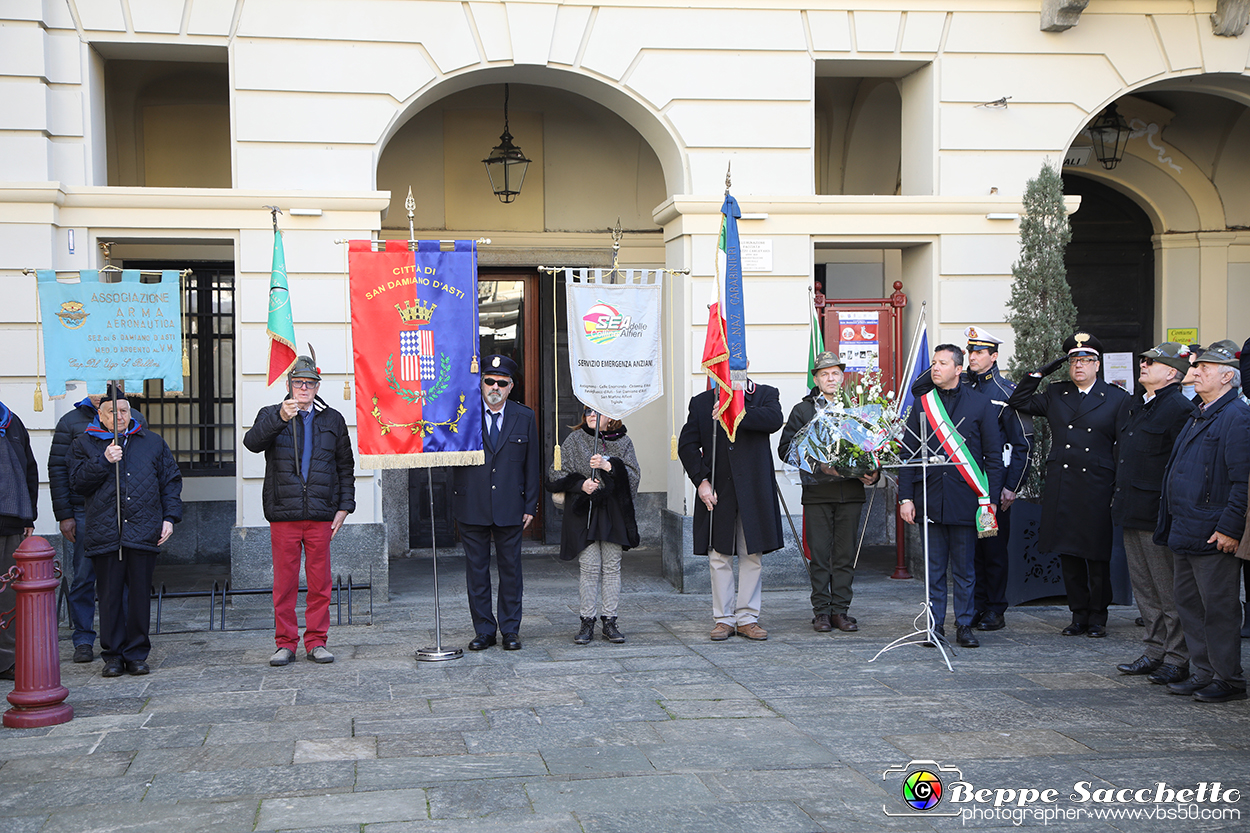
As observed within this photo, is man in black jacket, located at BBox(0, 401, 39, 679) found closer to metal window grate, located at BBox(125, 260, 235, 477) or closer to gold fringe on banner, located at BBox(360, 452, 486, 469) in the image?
gold fringe on banner, located at BBox(360, 452, 486, 469)

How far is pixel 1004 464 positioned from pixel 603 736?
3946mm

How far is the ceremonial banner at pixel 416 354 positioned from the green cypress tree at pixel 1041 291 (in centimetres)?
449

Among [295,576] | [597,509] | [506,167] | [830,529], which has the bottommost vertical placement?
[295,576]

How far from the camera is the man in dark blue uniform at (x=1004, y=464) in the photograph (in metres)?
7.53

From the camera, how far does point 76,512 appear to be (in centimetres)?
677

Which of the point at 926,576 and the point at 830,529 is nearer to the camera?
the point at 926,576

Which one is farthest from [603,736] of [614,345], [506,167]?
[506,167]

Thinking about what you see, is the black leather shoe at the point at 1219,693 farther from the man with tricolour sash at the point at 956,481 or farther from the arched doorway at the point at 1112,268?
the arched doorway at the point at 1112,268

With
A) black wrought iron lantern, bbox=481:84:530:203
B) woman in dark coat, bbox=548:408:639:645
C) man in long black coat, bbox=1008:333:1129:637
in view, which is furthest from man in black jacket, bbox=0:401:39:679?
man in long black coat, bbox=1008:333:1129:637

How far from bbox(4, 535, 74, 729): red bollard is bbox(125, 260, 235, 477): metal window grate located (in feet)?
17.7

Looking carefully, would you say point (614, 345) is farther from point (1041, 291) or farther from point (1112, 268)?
point (1112, 268)

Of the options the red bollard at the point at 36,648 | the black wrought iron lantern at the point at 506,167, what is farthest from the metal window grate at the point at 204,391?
the red bollard at the point at 36,648

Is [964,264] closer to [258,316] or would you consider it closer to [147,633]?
[258,316]

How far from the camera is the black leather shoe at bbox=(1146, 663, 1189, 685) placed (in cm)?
607
